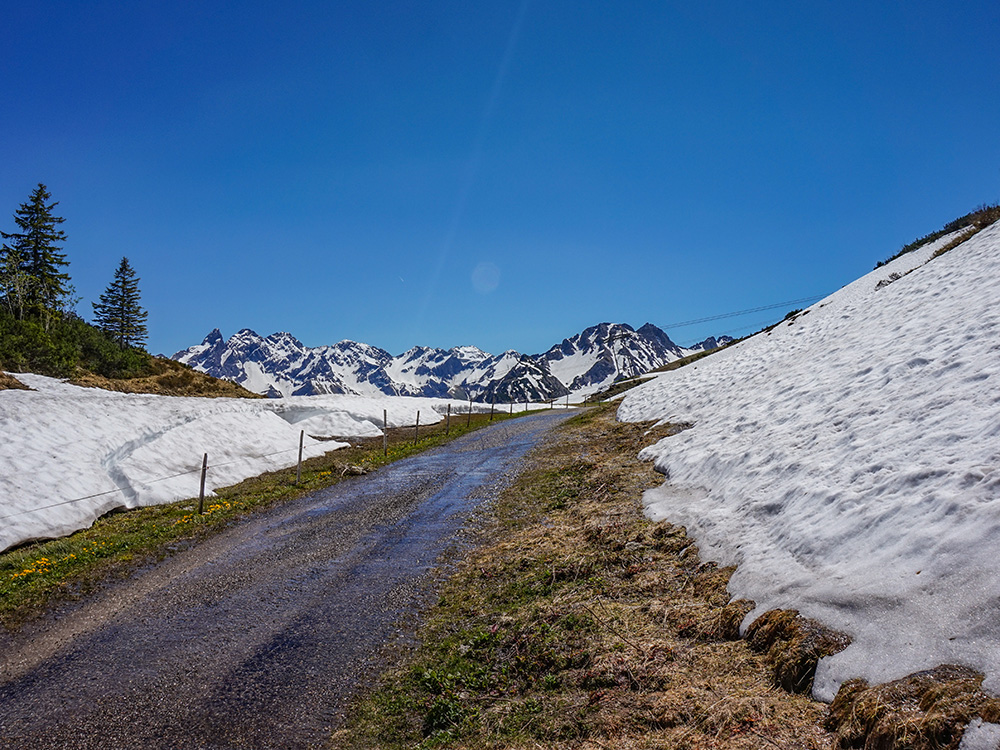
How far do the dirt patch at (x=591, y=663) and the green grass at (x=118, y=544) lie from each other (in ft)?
29.1

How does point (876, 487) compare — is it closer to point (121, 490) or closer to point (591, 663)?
point (591, 663)

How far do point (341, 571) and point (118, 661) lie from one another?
4.49 m

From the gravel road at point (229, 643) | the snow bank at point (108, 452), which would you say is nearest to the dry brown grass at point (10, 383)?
the snow bank at point (108, 452)

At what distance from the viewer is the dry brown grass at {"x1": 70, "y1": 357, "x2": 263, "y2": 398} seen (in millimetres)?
44750

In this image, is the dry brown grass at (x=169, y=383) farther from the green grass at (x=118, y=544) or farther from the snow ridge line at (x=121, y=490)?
the green grass at (x=118, y=544)

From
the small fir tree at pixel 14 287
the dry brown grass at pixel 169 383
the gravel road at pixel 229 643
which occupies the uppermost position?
the small fir tree at pixel 14 287

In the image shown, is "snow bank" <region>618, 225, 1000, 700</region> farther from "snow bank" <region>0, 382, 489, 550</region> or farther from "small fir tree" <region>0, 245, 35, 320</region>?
"small fir tree" <region>0, 245, 35, 320</region>

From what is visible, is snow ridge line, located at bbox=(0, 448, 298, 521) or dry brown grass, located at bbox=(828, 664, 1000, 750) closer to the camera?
dry brown grass, located at bbox=(828, 664, 1000, 750)

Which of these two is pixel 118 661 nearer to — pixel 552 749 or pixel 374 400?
pixel 552 749

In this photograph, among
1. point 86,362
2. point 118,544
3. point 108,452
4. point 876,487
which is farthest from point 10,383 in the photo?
point 876,487

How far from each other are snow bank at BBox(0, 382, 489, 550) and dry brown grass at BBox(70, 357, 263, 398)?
10.5m

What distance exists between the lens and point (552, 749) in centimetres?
539

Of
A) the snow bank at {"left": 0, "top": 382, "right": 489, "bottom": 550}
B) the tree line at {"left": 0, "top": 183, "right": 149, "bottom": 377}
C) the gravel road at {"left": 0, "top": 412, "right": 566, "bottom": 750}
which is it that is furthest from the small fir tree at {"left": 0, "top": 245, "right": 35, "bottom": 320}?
the gravel road at {"left": 0, "top": 412, "right": 566, "bottom": 750}

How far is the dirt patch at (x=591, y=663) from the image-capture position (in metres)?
5.27
